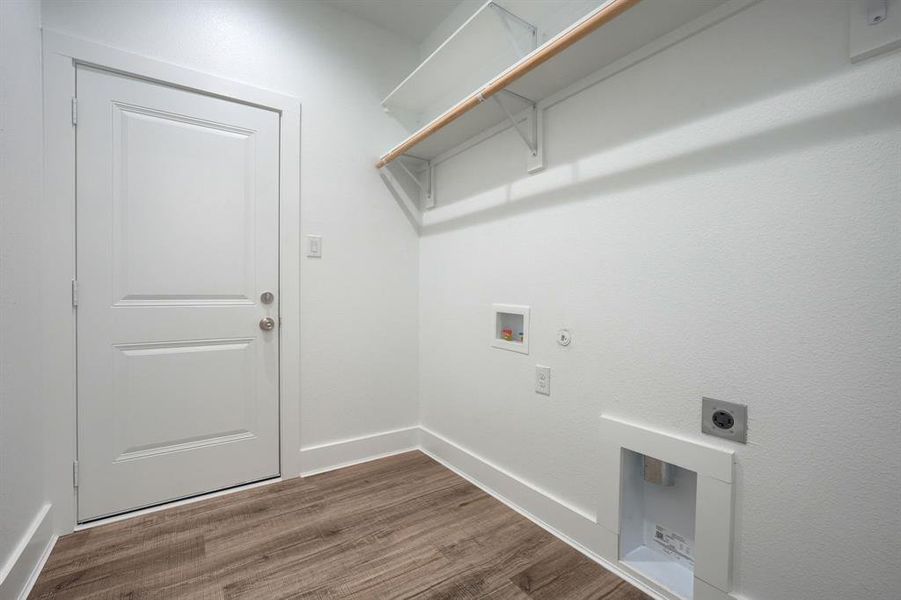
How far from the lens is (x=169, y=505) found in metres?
1.75

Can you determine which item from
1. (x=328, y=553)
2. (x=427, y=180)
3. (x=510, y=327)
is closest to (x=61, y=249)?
(x=328, y=553)

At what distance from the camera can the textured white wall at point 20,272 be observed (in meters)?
1.16

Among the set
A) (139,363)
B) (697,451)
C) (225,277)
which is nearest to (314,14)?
(225,277)

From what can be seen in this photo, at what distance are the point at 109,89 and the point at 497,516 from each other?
242cm

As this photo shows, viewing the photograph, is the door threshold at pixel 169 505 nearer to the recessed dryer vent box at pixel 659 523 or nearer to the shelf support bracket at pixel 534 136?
the recessed dryer vent box at pixel 659 523

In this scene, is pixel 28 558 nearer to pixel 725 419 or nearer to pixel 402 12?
pixel 725 419

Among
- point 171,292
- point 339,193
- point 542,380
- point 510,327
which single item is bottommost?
point 542,380

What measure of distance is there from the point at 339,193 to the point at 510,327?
46.9 inches

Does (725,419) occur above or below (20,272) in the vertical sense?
below

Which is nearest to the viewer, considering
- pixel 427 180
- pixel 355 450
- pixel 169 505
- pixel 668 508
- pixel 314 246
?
pixel 668 508

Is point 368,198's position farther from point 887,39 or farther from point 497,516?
point 887,39

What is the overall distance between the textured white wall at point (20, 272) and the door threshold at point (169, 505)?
8.9 inches

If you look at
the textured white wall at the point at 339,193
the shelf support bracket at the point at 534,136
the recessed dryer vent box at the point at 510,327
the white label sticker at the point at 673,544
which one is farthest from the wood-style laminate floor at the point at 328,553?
the shelf support bracket at the point at 534,136

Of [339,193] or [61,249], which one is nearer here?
[61,249]
